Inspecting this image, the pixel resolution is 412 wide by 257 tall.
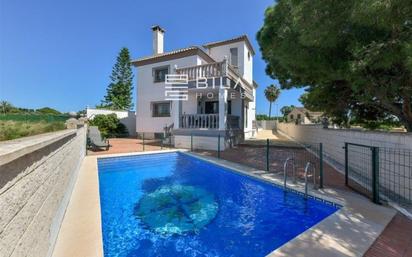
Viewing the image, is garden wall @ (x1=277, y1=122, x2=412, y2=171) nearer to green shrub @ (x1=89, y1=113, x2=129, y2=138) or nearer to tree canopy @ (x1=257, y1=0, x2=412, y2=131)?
tree canopy @ (x1=257, y1=0, x2=412, y2=131)

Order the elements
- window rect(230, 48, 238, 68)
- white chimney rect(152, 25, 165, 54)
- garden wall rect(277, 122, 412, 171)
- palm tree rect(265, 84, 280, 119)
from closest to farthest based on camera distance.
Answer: garden wall rect(277, 122, 412, 171) → window rect(230, 48, 238, 68) → white chimney rect(152, 25, 165, 54) → palm tree rect(265, 84, 280, 119)

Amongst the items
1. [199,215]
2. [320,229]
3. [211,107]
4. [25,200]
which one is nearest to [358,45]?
[320,229]

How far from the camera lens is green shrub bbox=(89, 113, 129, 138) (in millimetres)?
21750

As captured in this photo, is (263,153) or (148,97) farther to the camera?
(148,97)

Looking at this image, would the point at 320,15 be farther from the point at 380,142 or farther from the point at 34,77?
the point at 34,77

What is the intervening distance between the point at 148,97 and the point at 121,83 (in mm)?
22953

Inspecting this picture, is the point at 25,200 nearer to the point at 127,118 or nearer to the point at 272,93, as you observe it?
the point at 127,118

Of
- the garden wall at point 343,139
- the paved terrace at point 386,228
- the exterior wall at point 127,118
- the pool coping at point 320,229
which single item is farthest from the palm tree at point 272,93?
the pool coping at point 320,229

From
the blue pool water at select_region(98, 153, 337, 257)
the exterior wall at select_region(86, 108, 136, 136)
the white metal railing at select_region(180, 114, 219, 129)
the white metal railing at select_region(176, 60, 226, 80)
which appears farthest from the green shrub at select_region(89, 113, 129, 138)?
the blue pool water at select_region(98, 153, 337, 257)

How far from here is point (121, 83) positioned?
135 ft

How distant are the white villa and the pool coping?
9.45 meters

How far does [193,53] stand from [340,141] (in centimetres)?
1286

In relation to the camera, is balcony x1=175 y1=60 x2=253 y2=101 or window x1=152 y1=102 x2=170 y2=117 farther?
window x1=152 y1=102 x2=170 y2=117

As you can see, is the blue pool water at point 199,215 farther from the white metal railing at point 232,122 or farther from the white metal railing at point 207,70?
the white metal railing at point 207,70
